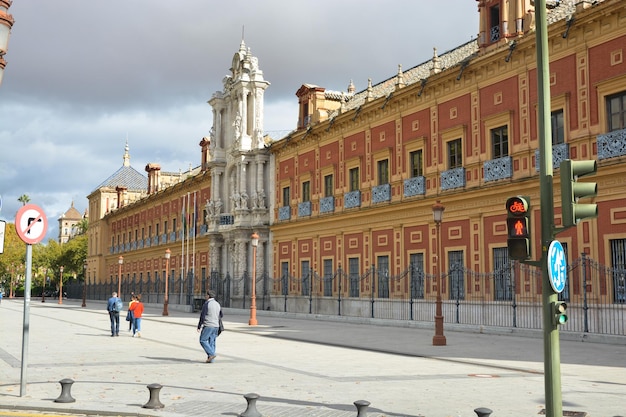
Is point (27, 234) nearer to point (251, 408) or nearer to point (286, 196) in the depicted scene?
point (251, 408)

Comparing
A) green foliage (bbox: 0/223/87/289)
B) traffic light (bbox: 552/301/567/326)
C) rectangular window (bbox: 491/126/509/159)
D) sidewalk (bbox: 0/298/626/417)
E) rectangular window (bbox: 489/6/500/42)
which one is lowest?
sidewalk (bbox: 0/298/626/417)

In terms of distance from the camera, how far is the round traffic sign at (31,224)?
32.7 ft

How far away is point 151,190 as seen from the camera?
6725 cm

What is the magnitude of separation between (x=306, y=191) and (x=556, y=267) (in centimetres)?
3035

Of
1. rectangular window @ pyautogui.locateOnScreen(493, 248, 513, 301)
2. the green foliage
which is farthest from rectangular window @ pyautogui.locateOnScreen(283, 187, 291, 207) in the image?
the green foliage

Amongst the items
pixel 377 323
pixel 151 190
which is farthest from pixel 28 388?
pixel 151 190

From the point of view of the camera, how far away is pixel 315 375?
1262cm

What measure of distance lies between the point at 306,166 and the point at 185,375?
2528 centimetres

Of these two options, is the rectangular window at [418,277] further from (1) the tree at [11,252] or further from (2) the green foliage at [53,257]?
(1) the tree at [11,252]

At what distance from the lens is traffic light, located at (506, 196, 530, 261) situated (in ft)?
24.8

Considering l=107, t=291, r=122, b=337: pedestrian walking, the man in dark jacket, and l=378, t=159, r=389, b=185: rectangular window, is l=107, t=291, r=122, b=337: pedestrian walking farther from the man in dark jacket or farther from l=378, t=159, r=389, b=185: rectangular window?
l=378, t=159, r=389, b=185: rectangular window

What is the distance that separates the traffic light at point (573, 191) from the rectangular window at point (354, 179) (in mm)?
25273

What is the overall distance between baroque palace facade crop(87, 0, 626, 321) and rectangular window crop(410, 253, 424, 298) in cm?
10

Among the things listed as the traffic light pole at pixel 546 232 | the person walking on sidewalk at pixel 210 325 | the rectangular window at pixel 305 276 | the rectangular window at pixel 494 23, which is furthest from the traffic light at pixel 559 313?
the rectangular window at pixel 305 276
